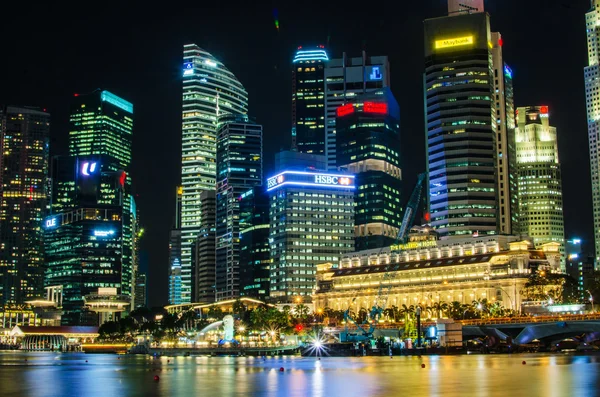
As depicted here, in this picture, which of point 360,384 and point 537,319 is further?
point 537,319

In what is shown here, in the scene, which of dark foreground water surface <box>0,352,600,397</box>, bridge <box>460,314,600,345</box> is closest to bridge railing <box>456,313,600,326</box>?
bridge <box>460,314,600,345</box>

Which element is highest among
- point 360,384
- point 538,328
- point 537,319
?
point 537,319

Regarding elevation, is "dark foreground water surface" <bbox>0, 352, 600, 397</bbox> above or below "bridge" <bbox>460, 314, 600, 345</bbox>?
below

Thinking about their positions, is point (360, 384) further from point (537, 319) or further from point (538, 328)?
point (537, 319)

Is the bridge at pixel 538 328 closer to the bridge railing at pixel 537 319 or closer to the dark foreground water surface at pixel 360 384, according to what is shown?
the bridge railing at pixel 537 319

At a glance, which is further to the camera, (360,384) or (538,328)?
(538,328)

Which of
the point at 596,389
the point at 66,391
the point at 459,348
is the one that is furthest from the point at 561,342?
the point at 66,391

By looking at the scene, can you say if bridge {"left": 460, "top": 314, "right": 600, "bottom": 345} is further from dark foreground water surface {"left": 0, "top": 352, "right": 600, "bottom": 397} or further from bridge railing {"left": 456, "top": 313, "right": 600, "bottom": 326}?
dark foreground water surface {"left": 0, "top": 352, "right": 600, "bottom": 397}

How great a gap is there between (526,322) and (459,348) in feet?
64.3

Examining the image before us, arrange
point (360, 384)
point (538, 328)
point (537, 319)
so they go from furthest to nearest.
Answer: point (537, 319), point (538, 328), point (360, 384)

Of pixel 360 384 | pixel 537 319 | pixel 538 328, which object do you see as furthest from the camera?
pixel 537 319

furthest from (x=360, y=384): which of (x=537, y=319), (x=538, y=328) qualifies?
(x=537, y=319)

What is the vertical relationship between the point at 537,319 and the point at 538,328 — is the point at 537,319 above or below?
above

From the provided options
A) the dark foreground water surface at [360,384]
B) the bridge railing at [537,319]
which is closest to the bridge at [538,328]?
the bridge railing at [537,319]
